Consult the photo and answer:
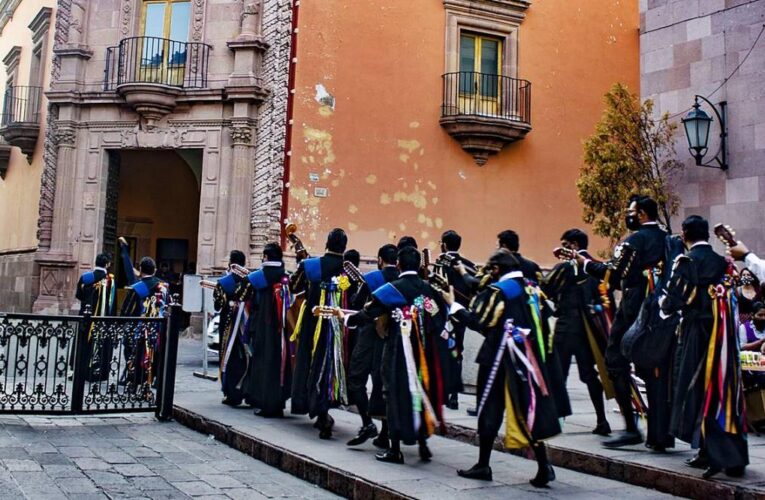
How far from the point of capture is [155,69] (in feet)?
61.2

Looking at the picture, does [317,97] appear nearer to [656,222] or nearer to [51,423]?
[51,423]

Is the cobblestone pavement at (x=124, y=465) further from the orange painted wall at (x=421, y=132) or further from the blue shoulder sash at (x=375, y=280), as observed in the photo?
the orange painted wall at (x=421, y=132)

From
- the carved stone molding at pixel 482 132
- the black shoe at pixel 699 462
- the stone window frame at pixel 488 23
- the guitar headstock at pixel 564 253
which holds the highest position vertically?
the stone window frame at pixel 488 23

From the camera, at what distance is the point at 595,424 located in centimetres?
805

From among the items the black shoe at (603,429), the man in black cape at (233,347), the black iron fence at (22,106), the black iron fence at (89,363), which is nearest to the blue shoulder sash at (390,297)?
the black shoe at (603,429)

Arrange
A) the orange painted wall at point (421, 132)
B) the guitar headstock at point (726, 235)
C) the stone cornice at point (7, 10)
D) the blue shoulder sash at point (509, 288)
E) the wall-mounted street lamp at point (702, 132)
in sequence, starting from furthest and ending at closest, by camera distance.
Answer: the stone cornice at point (7, 10), the orange painted wall at point (421, 132), the wall-mounted street lamp at point (702, 132), the blue shoulder sash at point (509, 288), the guitar headstock at point (726, 235)

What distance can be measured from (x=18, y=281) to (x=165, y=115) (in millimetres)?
6432

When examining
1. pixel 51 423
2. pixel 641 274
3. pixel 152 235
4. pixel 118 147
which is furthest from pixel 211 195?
pixel 641 274

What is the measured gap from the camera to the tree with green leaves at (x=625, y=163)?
480 inches

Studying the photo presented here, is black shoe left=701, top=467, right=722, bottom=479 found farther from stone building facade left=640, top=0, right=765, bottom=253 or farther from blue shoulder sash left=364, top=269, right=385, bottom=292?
stone building facade left=640, top=0, right=765, bottom=253

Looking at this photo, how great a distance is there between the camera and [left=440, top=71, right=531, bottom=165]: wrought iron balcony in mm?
18422

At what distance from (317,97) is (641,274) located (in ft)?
39.5

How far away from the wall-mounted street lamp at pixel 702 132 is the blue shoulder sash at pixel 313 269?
19.2 ft

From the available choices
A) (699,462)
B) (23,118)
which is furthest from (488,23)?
(699,462)
